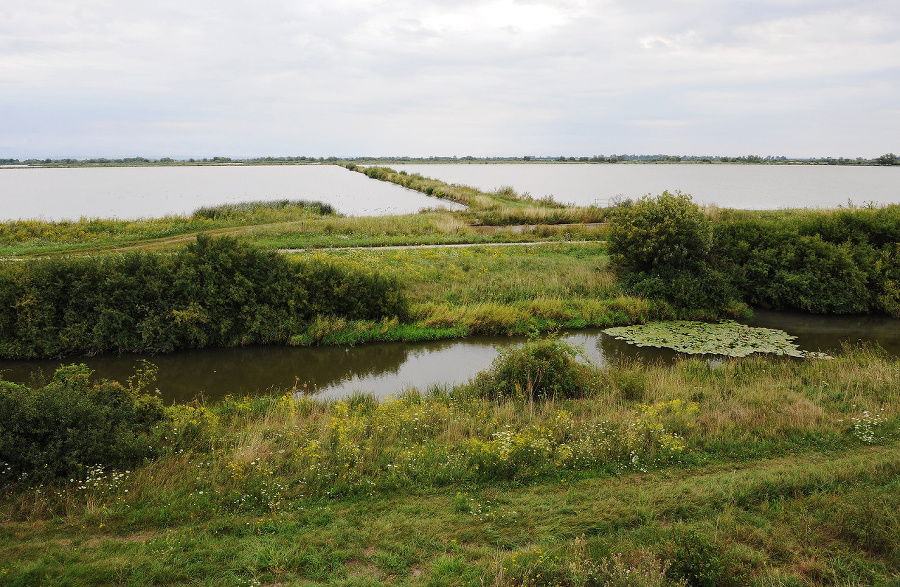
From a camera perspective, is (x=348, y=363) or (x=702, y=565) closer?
(x=702, y=565)

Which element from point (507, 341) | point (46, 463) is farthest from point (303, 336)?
point (46, 463)

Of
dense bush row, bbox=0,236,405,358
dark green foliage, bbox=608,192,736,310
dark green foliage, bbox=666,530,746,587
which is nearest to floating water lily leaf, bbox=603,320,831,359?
dark green foliage, bbox=608,192,736,310

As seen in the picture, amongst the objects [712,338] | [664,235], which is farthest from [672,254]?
[712,338]

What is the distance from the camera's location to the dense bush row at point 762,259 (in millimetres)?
21344

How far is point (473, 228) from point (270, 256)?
55.3ft

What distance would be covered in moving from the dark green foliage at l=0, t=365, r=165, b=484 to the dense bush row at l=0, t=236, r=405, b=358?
8.65 meters

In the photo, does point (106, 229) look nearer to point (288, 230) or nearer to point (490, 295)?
point (288, 230)

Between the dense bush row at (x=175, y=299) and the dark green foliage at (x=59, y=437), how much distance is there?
28.4ft

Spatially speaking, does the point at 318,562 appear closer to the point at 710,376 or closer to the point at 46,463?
the point at 46,463

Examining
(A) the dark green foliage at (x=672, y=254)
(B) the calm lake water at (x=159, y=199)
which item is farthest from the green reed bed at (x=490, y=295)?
(B) the calm lake water at (x=159, y=199)

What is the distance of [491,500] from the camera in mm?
7582

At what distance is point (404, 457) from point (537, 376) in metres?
4.76

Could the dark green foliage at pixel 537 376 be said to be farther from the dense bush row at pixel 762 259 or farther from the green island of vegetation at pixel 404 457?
the dense bush row at pixel 762 259

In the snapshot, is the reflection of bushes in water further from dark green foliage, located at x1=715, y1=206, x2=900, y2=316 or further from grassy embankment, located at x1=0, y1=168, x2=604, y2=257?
dark green foliage, located at x1=715, y1=206, x2=900, y2=316
